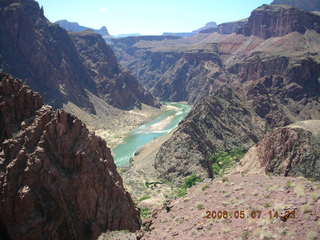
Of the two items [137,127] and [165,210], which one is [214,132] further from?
[165,210]

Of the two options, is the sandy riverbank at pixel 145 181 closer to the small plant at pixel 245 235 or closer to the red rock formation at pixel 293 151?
the red rock formation at pixel 293 151

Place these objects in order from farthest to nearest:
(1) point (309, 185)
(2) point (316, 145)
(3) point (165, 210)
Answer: (2) point (316, 145) → (3) point (165, 210) → (1) point (309, 185)

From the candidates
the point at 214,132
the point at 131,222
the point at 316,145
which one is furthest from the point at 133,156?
the point at 131,222

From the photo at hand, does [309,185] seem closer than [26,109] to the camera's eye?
Yes

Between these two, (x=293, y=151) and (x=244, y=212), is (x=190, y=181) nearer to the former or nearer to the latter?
(x=293, y=151)
